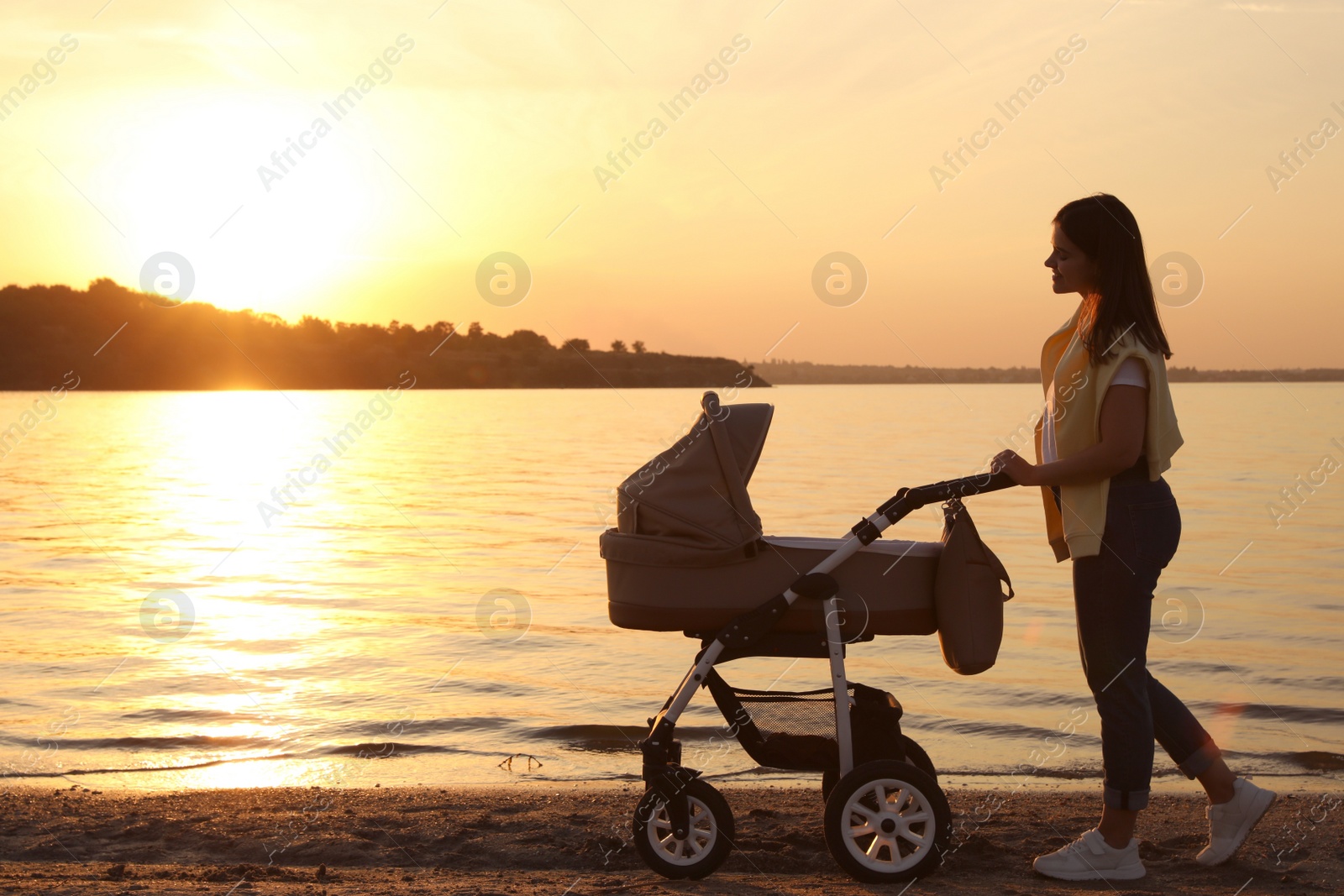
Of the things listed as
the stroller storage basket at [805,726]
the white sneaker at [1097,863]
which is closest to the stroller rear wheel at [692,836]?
the stroller storage basket at [805,726]

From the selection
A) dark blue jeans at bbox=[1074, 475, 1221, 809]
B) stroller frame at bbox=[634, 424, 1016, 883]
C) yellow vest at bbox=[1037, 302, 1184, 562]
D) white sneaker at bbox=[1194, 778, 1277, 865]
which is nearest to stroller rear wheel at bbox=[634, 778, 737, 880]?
stroller frame at bbox=[634, 424, 1016, 883]

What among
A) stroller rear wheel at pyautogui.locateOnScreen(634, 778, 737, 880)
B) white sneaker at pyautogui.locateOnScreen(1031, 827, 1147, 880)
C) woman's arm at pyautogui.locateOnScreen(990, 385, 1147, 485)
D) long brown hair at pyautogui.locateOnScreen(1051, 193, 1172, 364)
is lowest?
white sneaker at pyautogui.locateOnScreen(1031, 827, 1147, 880)

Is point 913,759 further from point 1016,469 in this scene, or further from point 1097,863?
point 1016,469

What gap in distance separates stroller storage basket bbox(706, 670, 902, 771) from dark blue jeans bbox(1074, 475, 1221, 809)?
634mm

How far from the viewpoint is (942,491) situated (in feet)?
11.0

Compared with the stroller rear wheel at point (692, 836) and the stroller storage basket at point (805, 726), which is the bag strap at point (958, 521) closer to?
the stroller storage basket at point (805, 726)

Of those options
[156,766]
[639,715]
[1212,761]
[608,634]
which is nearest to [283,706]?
[156,766]

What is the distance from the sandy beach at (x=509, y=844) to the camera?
136 inches

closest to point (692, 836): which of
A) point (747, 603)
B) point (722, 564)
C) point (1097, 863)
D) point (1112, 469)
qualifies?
point (747, 603)

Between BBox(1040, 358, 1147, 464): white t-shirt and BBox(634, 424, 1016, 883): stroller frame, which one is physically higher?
BBox(1040, 358, 1147, 464): white t-shirt

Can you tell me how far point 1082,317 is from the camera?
336 centimetres

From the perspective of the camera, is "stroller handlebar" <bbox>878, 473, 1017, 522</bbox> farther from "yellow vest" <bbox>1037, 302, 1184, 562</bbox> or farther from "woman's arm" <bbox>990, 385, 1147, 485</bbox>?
"yellow vest" <bbox>1037, 302, 1184, 562</bbox>

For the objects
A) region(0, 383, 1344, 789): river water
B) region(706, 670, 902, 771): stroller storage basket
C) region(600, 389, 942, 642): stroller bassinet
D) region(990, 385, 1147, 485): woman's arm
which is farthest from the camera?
region(0, 383, 1344, 789): river water

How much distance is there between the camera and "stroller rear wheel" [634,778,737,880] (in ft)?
11.3
